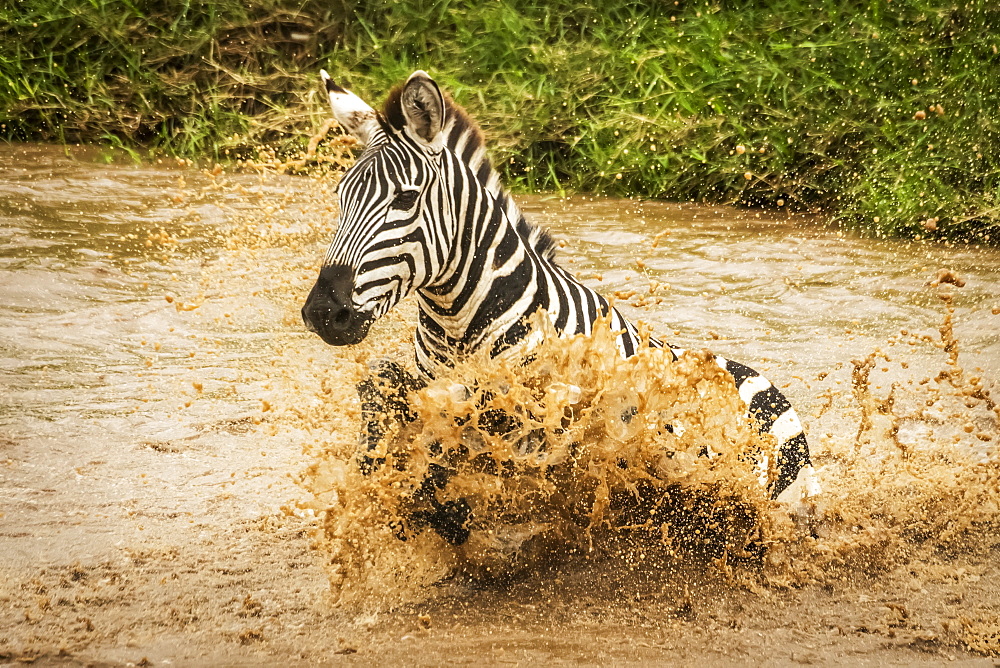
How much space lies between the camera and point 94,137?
10.6 m

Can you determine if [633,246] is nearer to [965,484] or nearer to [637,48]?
[637,48]

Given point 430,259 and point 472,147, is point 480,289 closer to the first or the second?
point 430,259

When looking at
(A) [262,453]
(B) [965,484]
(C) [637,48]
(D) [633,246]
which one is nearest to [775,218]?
(D) [633,246]

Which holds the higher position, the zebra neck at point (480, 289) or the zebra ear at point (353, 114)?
the zebra ear at point (353, 114)

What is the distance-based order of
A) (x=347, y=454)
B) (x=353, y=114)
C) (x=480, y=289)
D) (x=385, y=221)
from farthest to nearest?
(x=347, y=454)
(x=353, y=114)
(x=480, y=289)
(x=385, y=221)

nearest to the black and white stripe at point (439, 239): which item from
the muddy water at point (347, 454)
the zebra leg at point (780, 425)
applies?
the muddy water at point (347, 454)

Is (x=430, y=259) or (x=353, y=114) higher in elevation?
(x=353, y=114)

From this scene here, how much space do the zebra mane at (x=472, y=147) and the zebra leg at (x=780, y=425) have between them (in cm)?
111

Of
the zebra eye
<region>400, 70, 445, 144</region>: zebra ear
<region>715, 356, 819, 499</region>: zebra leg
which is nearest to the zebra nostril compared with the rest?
the zebra eye

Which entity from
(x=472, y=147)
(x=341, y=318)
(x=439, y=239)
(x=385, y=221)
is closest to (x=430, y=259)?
(x=439, y=239)

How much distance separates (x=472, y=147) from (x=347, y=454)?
125 centimetres

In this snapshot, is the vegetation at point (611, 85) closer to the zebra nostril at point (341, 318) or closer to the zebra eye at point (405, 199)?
the zebra eye at point (405, 199)

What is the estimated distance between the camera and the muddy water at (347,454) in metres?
3.71

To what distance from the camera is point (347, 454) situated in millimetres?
4137
